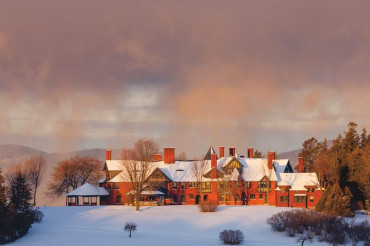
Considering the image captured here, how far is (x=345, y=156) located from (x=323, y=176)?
4.98 meters

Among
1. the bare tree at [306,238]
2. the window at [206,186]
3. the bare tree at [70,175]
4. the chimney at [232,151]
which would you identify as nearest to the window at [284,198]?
the window at [206,186]

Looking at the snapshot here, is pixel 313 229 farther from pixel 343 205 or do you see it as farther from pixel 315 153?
pixel 315 153

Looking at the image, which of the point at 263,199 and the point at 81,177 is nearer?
the point at 263,199

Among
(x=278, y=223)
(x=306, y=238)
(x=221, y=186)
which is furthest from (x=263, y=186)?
(x=306, y=238)

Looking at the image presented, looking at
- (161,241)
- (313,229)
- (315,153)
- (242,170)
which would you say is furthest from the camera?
(315,153)

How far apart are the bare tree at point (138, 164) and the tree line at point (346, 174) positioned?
22.4m

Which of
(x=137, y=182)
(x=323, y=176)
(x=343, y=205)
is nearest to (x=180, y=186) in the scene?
(x=137, y=182)

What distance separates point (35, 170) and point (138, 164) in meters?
17.4

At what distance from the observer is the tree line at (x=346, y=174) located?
6331cm

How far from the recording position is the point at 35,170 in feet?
277

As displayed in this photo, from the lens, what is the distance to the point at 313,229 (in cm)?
5181

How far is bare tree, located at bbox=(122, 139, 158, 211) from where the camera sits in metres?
72.6

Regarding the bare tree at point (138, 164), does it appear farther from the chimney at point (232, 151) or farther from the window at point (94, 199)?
the chimney at point (232, 151)

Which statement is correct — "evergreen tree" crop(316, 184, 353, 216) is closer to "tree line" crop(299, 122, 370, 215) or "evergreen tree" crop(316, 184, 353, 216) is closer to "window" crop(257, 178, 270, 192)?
"tree line" crop(299, 122, 370, 215)
